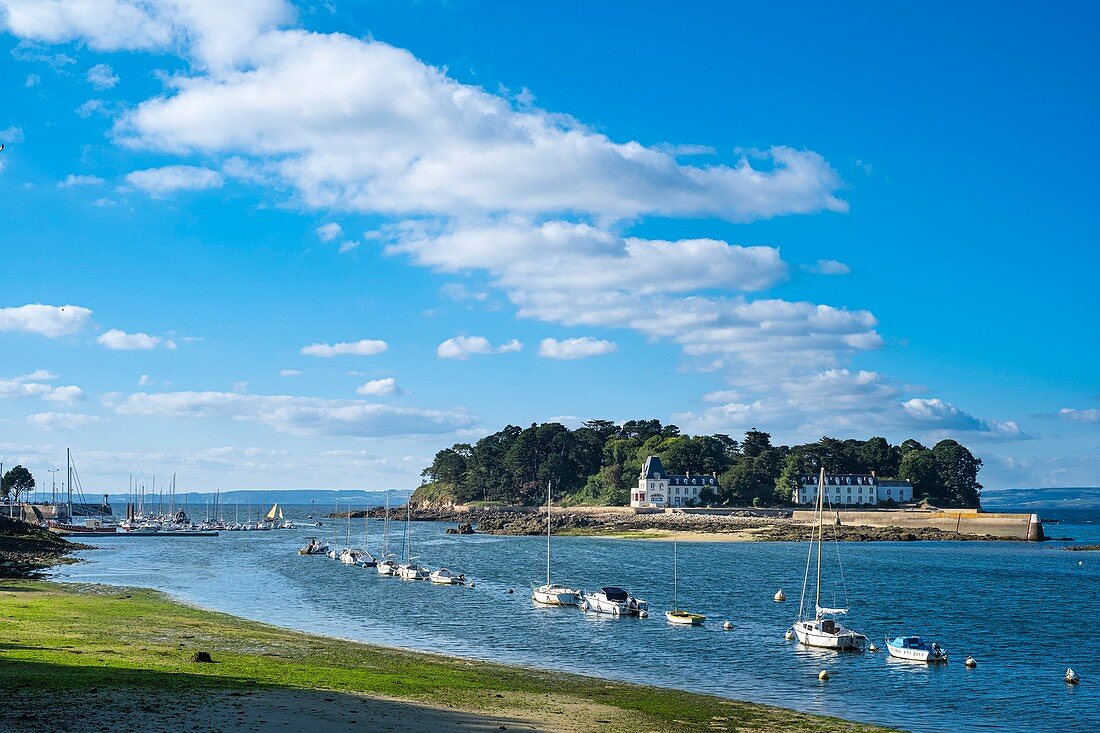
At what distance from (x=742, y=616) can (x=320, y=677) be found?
43.5m

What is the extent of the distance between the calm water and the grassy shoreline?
5.18 m

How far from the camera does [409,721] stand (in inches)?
1188

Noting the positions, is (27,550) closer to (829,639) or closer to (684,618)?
(684,618)

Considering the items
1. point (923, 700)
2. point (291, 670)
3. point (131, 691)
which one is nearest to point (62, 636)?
point (291, 670)

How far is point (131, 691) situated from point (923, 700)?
3389 centimetres

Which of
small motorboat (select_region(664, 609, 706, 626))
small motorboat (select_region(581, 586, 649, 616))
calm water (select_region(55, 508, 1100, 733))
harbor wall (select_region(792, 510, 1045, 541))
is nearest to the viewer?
calm water (select_region(55, 508, 1100, 733))

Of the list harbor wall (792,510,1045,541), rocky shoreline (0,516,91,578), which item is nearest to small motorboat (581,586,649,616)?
rocky shoreline (0,516,91,578)

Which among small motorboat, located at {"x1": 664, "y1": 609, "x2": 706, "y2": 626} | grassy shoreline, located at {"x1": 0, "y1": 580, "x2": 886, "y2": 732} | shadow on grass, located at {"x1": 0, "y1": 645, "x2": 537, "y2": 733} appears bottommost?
small motorboat, located at {"x1": 664, "y1": 609, "x2": 706, "y2": 626}

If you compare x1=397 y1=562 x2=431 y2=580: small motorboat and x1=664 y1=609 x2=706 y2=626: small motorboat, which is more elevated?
x1=664 y1=609 x2=706 y2=626: small motorboat

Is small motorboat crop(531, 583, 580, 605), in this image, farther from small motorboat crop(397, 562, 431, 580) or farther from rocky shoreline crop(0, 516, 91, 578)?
rocky shoreline crop(0, 516, 91, 578)

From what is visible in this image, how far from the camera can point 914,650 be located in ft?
179

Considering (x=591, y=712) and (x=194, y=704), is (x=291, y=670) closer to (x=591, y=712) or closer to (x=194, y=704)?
(x=194, y=704)

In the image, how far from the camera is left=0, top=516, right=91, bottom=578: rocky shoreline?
92125 millimetres

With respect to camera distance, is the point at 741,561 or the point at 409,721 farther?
the point at 741,561
